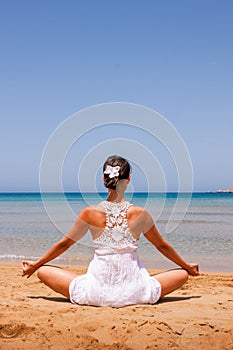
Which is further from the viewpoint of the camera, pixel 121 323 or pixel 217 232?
→ pixel 217 232

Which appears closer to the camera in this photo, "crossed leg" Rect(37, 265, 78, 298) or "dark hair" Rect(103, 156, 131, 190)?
"dark hair" Rect(103, 156, 131, 190)

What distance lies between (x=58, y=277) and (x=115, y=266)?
68 cm

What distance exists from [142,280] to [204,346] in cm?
122

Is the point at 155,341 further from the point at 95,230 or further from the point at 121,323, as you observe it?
the point at 95,230

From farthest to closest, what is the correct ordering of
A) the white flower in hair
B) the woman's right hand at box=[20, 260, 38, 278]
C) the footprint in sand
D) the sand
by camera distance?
the woman's right hand at box=[20, 260, 38, 278], the white flower in hair, the footprint in sand, the sand

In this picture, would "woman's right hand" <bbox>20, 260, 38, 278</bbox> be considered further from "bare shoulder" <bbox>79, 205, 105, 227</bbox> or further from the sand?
"bare shoulder" <bbox>79, 205, 105, 227</bbox>

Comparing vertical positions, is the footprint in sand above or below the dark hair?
below

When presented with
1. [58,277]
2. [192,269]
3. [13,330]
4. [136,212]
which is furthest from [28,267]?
[192,269]

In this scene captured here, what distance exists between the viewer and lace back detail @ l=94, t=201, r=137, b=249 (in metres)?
4.39

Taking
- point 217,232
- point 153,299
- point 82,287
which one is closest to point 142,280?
point 153,299

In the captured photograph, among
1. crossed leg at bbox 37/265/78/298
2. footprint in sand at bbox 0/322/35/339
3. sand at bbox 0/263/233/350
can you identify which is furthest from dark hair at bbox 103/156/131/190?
footprint in sand at bbox 0/322/35/339

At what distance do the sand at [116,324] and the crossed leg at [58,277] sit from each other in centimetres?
16

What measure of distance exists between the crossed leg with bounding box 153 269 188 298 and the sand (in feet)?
0.51

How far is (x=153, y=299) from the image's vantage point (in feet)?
15.0
